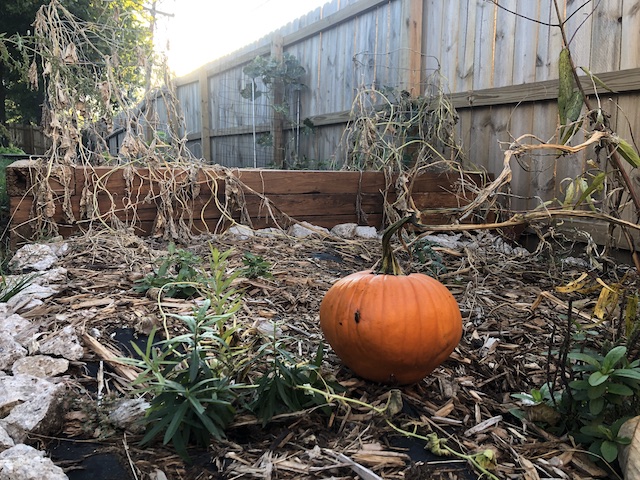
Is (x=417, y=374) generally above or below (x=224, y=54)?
below

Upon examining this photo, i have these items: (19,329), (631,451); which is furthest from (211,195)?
(631,451)

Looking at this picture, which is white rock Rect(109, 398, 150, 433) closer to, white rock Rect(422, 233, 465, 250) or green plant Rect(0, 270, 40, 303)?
green plant Rect(0, 270, 40, 303)

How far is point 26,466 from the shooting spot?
0.93 metres

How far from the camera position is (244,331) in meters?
1.67

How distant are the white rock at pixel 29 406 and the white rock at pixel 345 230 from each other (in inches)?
95.5

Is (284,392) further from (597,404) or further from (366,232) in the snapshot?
(366,232)

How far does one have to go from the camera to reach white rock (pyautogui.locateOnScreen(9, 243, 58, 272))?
94.7 inches

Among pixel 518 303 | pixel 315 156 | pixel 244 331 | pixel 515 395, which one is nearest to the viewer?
pixel 515 395

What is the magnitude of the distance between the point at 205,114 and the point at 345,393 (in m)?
8.57

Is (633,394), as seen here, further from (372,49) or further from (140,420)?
(372,49)

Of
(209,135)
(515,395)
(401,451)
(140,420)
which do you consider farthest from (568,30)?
(209,135)

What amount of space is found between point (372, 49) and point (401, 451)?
479 cm

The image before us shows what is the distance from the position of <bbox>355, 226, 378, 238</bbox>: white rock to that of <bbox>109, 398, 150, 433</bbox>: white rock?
8.15ft

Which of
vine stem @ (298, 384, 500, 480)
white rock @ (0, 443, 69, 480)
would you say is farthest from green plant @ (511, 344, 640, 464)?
white rock @ (0, 443, 69, 480)
